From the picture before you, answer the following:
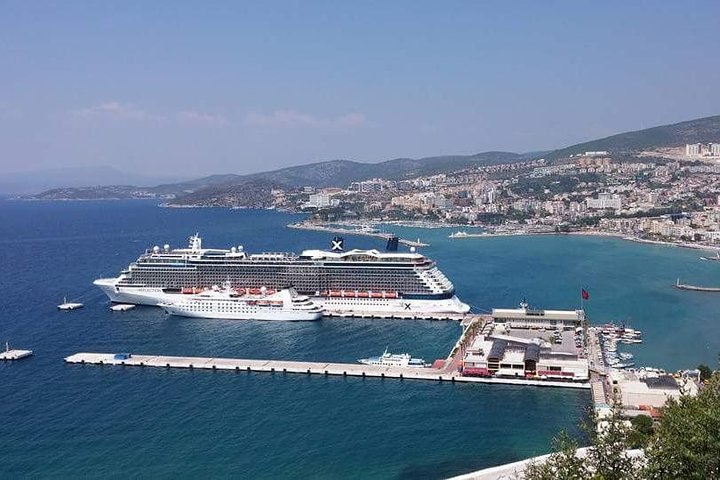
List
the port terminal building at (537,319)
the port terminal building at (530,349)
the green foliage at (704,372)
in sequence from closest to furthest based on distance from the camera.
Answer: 1. the green foliage at (704,372)
2. the port terminal building at (530,349)
3. the port terminal building at (537,319)

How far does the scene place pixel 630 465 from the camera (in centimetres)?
1000

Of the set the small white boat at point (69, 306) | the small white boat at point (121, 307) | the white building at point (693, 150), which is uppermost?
the white building at point (693, 150)

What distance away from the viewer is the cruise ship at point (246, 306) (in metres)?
31.2

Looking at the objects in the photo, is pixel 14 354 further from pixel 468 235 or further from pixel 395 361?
pixel 468 235

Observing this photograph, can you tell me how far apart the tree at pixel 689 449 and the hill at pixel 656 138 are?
132 metres

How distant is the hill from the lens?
5256 inches

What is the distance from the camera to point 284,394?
21781mm

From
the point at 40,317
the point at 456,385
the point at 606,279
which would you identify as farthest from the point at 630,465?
the point at 606,279

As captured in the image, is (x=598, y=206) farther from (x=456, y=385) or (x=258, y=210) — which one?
(x=456, y=385)

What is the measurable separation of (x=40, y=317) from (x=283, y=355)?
14.2 meters

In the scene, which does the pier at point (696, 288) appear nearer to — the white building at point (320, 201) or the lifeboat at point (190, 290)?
the lifeboat at point (190, 290)

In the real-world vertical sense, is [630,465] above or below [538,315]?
above

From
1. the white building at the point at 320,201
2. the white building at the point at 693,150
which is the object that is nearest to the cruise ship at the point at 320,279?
the white building at the point at 320,201

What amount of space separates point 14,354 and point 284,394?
11.5 metres
